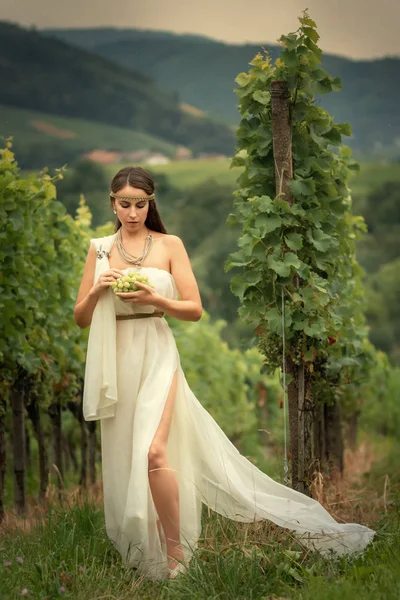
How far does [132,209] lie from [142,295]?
588 millimetres

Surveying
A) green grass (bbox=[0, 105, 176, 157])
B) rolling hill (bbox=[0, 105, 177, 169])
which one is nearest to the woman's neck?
rolling hill (bbox=[0, 105, 177, 169])

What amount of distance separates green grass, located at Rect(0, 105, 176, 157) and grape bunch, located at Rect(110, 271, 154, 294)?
63.5 metres

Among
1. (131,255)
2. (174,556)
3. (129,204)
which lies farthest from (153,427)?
(129,204)

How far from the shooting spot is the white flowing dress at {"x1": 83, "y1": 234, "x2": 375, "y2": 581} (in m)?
5.33

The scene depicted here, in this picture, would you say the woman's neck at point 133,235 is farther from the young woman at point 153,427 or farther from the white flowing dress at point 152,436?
the white flowing dress at point 152,436

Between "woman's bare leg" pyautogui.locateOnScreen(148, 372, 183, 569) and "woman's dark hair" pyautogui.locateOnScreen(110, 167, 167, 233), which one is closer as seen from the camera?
"woman's bare leg" pyautogui.locateOnScreen(148, 372, 183, 569)

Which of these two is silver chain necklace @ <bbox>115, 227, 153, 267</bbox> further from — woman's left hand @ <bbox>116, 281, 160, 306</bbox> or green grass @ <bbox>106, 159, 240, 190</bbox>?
green grass @ <bbox>106, 159, 240, 190</bbox>

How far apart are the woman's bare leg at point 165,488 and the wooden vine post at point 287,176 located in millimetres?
1306

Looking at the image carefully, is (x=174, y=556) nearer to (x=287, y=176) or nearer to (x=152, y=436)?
(x=152, y=436)

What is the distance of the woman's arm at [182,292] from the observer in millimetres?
5316

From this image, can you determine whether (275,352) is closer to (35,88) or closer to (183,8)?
(35,88)

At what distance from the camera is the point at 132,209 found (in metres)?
5.52

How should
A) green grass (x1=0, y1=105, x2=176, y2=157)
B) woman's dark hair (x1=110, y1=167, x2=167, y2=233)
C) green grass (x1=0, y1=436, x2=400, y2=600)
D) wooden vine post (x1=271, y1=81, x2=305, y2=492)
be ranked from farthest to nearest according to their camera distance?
green grass (x1=0, y1=105, x2=176, y2=157) < wooden vine post (x1=271, y1=81, x2=305, y2=492) < woman's dark hair (x1=110, y1=167, x2=167, y2=233) < green grass (x1=0, y1=436, x2=400, y2=600)

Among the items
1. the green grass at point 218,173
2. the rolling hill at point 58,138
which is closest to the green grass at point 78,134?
the rolling hill at point 58,138
